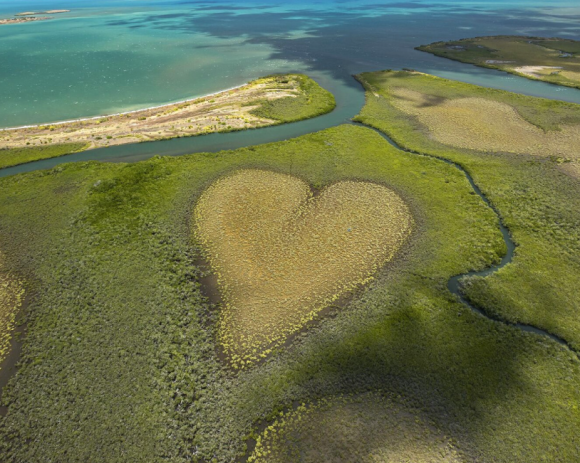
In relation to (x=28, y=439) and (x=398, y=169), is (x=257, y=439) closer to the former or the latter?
(x=28, y=439)

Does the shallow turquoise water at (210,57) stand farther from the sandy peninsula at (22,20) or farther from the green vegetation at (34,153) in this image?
the sandy peninsula at (22,20)

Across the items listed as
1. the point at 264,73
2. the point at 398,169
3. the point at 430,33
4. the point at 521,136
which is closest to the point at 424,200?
the point at 398,169

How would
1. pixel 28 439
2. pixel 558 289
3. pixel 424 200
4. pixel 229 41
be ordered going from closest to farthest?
pixel 28 439
pixel 558 289
pixel 424 200
pixel 229 41

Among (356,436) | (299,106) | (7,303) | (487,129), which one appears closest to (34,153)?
(7,303)

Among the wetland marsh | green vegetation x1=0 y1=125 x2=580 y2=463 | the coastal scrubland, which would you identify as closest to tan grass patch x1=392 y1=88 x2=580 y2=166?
the wetland marsh

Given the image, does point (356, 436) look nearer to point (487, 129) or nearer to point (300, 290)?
point (300, 290)

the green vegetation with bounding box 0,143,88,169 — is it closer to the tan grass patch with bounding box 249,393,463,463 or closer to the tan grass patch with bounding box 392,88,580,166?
the tan grass patch with bounding box 249,393,463,463
